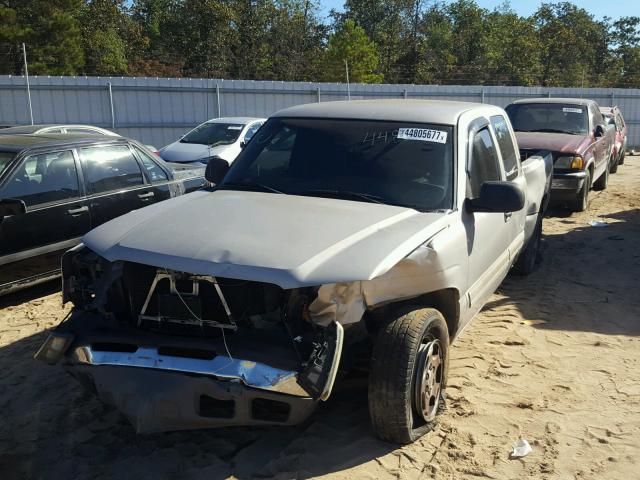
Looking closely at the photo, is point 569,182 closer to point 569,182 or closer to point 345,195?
point 569,182

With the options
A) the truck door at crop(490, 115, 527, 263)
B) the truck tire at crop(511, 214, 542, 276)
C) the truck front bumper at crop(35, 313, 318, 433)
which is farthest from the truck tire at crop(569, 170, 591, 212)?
the truck front bumper at crop(35, 313, 318, 433)

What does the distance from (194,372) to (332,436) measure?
105 centimetres

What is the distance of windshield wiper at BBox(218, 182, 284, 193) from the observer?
176 inches

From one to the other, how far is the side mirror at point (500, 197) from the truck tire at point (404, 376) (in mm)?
899

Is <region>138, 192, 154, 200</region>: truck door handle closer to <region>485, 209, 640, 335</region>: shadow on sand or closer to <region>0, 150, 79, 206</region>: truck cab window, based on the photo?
<region>0, 150, 79, 206</region>: truck cab window

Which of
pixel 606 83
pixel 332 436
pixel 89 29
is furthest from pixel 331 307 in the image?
pixel 606 83

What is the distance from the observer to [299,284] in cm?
303

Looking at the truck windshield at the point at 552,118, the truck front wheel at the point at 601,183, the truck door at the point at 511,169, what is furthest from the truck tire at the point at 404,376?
the truck front wheel at the point at 601,183

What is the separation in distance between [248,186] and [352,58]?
37494mm

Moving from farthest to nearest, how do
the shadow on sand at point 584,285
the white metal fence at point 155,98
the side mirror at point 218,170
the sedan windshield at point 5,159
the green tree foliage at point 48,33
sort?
the green tree foliage at point 48,33, the white metal fence at point 155,98, the sedan windshield at point 5,159, the shadow on sand at point 584,285, the side mirror at point 218,170

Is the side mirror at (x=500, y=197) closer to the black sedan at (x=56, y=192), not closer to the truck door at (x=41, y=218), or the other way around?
the black sedan at (x=56, y=192)

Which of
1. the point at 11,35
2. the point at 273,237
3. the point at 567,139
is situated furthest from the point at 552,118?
the point at 11,35

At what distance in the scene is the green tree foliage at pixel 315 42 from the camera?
116 feet

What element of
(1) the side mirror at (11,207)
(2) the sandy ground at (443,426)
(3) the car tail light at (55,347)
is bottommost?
(2) the sandy ground at (443,426)
